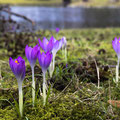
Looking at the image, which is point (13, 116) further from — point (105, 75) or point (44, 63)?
point (105, 75)

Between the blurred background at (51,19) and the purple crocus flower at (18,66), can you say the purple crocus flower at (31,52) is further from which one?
the blurred background at (51,19)

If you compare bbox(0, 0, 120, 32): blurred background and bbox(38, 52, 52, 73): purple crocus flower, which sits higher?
bbox(0, 0, 120, 32): blurred background

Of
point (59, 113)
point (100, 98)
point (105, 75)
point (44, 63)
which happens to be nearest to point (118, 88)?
point (100, 98)

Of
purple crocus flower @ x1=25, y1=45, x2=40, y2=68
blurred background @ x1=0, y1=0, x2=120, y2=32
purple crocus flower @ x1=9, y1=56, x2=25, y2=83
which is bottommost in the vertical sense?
purple crocus flower @ x1=9, y1=56, x2=25, y2=83

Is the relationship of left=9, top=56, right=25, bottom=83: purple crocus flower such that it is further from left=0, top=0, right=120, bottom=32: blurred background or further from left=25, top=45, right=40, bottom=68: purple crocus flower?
left=0, top=0, right=120, bottom=32: blurred background

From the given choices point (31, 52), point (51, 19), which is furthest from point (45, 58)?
point (51, 19)

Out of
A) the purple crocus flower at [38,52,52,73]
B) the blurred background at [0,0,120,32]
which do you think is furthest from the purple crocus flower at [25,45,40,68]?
the blurred background at [0,0,120,32]

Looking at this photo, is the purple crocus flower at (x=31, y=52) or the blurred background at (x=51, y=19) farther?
the blurred background at (x=51, y=19)

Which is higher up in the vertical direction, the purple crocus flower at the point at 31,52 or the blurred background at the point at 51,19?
the blurred background at the point at 51,19

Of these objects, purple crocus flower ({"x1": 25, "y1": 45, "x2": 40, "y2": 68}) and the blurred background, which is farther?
the blurred background

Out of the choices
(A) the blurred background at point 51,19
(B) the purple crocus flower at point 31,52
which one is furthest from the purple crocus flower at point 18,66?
(A) the blurred background at point 51,19

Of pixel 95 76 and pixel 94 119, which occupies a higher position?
pixel 95 76
